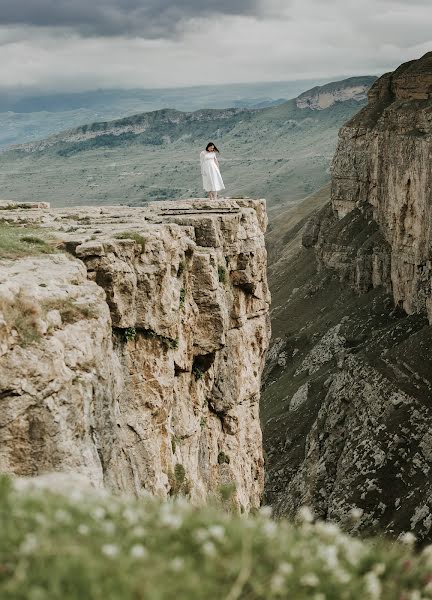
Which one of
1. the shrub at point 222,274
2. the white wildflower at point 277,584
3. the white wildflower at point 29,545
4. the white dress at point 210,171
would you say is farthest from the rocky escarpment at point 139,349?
the white wildflower at point 29,545

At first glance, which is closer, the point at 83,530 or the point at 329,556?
the point at 83,530

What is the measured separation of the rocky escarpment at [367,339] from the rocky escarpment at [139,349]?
27.6ft

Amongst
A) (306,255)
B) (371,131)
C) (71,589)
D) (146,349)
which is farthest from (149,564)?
(306,255)

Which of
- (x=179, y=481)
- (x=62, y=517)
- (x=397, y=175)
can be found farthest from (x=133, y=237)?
(x=397, y=175)

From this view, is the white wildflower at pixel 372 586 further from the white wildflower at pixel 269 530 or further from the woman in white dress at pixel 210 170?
the woman in white dress at pixel 210 170

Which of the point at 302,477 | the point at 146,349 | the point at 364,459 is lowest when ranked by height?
the point at 302,477

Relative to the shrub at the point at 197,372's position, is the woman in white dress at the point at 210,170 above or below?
above

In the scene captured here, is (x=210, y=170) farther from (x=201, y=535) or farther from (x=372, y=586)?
(x=372, y=586)

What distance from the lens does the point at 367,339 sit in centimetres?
7544

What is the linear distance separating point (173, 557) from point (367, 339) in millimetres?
70040

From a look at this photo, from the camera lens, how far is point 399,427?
54.4m

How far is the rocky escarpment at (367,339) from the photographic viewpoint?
2063 inches

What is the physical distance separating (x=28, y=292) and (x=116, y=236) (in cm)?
654

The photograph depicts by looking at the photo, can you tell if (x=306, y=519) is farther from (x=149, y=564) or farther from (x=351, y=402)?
(x=351, y=402)
